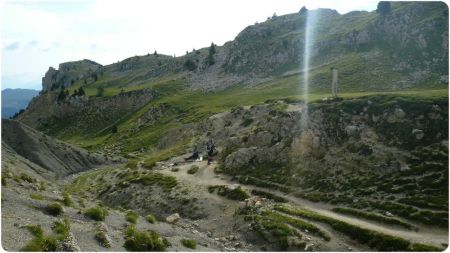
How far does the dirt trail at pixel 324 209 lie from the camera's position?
40031 millimetres

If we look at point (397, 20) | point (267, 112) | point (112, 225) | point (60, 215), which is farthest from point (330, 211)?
point (397, 20)

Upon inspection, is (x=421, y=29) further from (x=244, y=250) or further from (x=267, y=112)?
(x=244, y=250)

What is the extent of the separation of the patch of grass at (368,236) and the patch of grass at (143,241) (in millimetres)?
16502

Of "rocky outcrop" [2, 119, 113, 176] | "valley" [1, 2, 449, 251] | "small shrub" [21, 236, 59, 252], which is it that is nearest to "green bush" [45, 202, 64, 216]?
"valley" [1, 2, 449, 251]

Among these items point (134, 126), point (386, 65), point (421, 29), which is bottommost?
point (134, 126)

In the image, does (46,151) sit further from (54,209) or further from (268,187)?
(54,209)

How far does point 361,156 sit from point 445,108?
13.1 metres

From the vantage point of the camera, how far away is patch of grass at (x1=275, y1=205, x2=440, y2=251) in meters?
39.0

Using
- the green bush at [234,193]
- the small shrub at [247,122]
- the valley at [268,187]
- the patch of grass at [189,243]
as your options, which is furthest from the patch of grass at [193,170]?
the patch of grass at [189,243]

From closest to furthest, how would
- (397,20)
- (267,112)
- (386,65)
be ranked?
1. (267,112)
2. (386,65)
3. (397,20)

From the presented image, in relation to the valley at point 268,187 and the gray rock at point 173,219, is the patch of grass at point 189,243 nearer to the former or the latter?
the valley at point 268,187

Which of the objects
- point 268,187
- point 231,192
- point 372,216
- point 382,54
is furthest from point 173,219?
point 382,54

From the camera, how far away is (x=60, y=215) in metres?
38.8

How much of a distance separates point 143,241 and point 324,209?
2230cm
